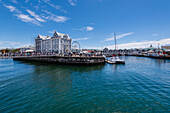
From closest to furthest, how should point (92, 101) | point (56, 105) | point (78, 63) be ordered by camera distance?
point (56, 105) → point (92, 101) → point (78, 63)

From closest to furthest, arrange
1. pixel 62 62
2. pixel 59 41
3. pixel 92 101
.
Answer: pixel 92 101 → pixel 62 62 → pixel 59 41

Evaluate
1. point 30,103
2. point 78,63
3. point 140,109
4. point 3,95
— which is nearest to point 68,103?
point 30,103

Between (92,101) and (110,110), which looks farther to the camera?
(92,101)

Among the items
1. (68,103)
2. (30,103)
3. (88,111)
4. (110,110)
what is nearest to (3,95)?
(30,103)

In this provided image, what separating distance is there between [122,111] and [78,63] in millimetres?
28292

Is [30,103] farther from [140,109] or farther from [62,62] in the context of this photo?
[62,62]

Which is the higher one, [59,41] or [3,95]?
[59,41]

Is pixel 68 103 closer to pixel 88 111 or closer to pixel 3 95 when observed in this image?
pixel 88 111

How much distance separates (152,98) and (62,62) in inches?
1351

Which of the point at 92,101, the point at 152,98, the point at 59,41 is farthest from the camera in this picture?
the point at 59,41

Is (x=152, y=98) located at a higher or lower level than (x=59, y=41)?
lower

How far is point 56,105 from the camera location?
7820 millimetres

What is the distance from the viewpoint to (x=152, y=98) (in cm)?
928

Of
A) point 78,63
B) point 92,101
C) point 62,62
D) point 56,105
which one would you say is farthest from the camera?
point 62,62
